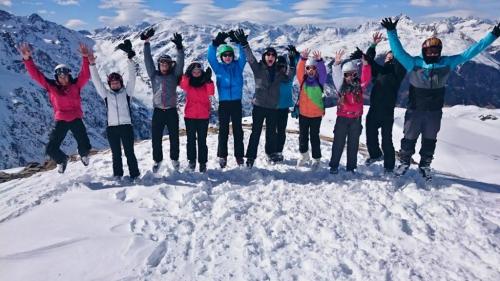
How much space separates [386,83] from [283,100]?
2625mm

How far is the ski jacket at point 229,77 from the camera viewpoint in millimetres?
10148

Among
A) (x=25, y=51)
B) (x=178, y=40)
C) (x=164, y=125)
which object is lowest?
(x=164, y=125)

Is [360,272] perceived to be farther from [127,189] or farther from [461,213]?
[127,189]

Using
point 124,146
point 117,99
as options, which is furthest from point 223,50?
point 124,146

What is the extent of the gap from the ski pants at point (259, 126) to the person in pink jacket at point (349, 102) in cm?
168

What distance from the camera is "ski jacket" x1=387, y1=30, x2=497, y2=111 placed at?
8.84m

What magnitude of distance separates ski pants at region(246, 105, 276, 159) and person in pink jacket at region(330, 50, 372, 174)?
66.3 inches

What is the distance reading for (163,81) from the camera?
9883mm

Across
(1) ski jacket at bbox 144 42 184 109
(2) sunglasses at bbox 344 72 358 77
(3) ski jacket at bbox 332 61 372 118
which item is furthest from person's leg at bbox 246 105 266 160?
(2) sunglasses at bbox 344 72 358 77

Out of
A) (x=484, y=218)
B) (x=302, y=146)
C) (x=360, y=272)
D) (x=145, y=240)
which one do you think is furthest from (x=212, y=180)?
(x=484, y=218)

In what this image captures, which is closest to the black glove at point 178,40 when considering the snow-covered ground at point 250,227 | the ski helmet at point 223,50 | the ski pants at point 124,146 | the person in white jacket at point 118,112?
the ski helmet at point 223,50

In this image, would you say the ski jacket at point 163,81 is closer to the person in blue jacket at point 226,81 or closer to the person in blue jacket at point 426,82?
the person in blue jacket at point 226,81

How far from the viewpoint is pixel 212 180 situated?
386 inches

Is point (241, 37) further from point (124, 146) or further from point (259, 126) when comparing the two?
point (124, 146)
